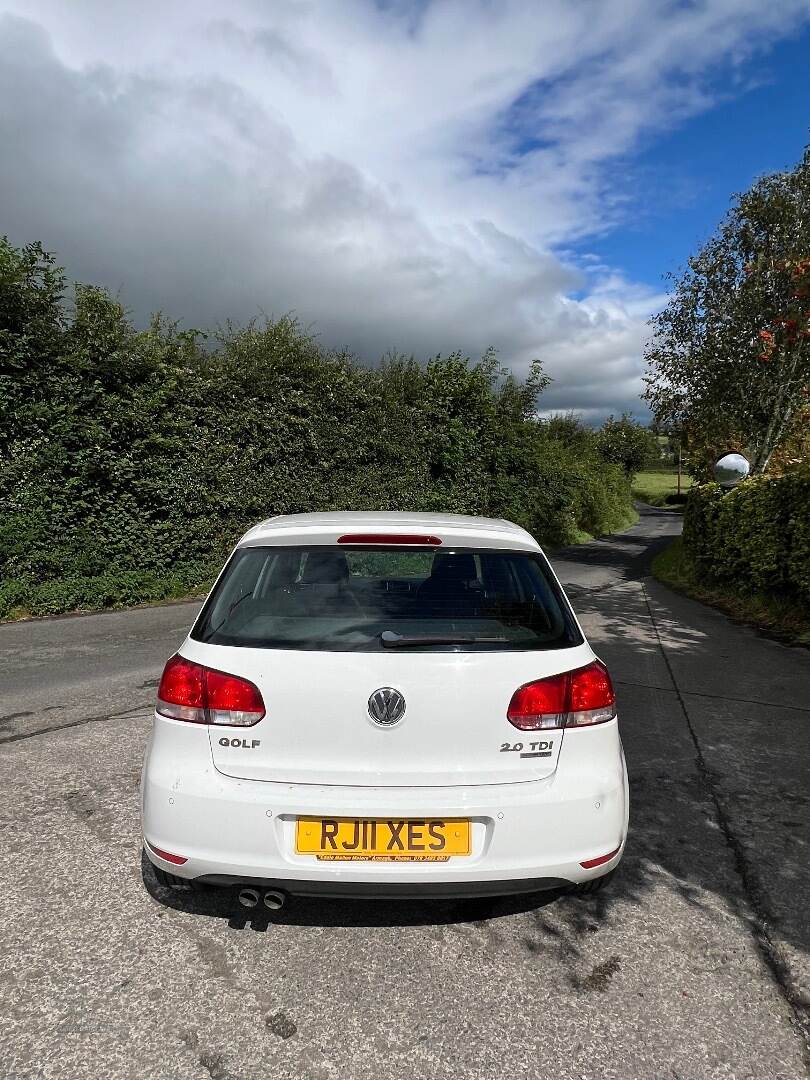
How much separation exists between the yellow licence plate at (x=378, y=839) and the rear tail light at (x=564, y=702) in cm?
41

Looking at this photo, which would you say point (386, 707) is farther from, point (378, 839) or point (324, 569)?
point (324, 569)

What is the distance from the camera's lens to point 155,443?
10305 millimetres

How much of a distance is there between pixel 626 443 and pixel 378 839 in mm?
73879

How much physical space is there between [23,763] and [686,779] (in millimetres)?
3968

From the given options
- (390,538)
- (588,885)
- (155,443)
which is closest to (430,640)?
(390,538)

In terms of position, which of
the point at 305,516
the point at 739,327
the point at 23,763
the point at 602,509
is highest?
the point at 739,327

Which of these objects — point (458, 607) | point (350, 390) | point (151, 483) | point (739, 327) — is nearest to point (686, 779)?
point (458, 607)

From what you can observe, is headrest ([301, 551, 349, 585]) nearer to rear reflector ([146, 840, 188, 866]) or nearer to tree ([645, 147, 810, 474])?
rear reflector ([146, 840, 188, 866])

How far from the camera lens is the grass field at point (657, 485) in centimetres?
8522

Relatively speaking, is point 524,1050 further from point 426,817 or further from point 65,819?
point 65,819

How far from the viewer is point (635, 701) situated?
227 inches

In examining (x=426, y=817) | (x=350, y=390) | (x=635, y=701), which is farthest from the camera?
(x=350, y=390)

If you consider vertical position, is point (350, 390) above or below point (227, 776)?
above

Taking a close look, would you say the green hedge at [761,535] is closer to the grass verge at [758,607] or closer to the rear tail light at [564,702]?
the grass verge at [758,607]
